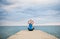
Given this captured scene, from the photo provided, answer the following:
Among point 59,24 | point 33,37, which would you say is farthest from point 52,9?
point 33,37

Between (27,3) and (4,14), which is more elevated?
(27,3)

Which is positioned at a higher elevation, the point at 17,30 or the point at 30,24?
the point at 30,24

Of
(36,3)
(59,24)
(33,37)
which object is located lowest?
(33,37)

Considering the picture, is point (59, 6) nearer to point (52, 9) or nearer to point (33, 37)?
point (52, 9)

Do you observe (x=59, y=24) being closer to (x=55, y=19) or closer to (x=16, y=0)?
Result: (x=55, y=19)

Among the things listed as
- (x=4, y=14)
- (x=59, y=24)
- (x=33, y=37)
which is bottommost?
(x=33, y=37)

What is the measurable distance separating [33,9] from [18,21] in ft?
1.32

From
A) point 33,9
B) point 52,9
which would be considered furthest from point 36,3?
point 52,9

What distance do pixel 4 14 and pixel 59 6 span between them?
3.84ft

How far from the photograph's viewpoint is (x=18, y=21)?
2705mm

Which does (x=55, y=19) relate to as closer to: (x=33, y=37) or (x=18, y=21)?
(x=33, y=37)

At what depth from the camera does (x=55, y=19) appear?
104 inches

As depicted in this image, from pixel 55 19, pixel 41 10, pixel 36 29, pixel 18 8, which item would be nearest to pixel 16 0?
pixel 18 8

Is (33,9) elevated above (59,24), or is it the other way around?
(33,9)
